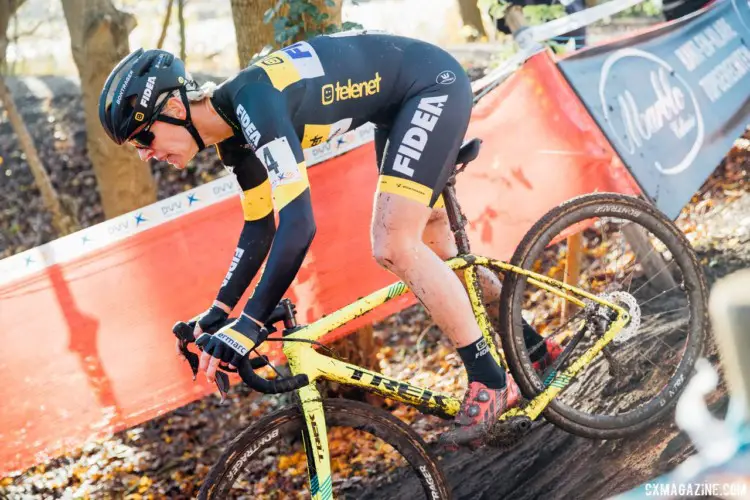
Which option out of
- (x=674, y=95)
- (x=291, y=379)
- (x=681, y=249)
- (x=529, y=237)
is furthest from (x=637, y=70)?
(x=291, y=379)

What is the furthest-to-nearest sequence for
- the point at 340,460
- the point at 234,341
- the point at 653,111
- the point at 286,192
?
the point at 653,111 → the point at 340,460 → the point at 286,192 → the point at 234,341

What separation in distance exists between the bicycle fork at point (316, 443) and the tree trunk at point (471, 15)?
32.0ft

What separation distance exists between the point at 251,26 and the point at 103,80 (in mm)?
2144

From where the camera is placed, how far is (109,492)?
4.92 metres

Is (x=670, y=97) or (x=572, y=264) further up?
(x=670, y=97)

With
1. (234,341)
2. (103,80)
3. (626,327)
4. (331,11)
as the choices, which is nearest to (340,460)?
(234,341)

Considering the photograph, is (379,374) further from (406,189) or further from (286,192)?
(286,192)

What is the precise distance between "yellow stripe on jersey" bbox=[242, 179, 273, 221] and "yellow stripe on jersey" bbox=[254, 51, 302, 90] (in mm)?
532

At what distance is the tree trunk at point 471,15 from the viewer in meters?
12.0

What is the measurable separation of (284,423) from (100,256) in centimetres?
160

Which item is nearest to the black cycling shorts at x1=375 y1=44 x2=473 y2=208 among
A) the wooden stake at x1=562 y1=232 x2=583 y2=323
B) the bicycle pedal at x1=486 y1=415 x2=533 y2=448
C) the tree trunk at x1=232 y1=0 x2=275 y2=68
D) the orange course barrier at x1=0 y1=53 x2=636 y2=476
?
the bicycle pedal at x1=486 y1=415 x2=533 y2=448

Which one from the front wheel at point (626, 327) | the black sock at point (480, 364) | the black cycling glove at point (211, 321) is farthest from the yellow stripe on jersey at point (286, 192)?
the front wheel at point (626, 327)

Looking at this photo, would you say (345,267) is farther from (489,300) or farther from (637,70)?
(637,70)

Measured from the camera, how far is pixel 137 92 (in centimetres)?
313
